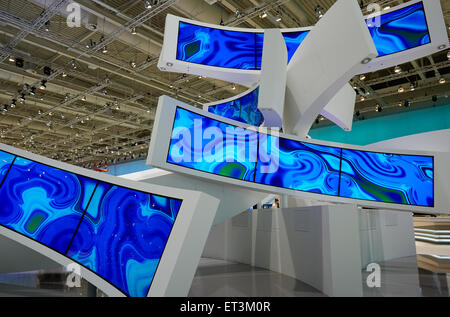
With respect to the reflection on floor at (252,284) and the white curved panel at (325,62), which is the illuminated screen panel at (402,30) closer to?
the white curved panel at (325,62)

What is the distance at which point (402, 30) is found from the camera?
6.32 m

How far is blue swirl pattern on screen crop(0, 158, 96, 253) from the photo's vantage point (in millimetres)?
3436

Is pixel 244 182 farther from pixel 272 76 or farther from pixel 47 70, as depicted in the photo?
pixel 47 70

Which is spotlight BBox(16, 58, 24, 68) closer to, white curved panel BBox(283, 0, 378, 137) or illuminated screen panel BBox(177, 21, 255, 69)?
illuminated screen panel BBox(177, 21, 255, 69)

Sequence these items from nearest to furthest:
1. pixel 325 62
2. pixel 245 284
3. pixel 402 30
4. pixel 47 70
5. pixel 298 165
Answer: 1. pixel 245 284
2. pixel 325 62
3. pixel 298 165
4. pixel 402 30
5. pixel 47 70

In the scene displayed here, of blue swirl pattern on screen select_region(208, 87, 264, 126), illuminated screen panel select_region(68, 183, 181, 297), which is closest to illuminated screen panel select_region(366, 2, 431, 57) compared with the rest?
blue swirl pattern on screen select_region(208, 87, 264, 126)

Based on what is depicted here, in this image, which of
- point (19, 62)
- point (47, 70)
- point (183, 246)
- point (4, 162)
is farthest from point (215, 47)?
point (19, 62)

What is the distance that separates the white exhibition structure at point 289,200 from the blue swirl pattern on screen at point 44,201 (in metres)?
0.11

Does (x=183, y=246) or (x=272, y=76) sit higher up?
(x=272, y=76)

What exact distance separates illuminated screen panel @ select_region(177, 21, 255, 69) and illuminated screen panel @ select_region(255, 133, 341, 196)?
7.96 feet

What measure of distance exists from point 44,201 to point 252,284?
3411 millimetres
